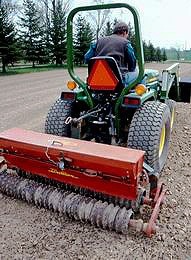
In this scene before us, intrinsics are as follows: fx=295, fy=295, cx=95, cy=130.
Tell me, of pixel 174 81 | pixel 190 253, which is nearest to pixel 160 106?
pixel 190 253

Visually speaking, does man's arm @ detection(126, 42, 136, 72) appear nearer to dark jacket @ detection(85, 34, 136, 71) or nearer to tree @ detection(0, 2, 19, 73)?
dark jacket @ detection(85, 34, 136, 71)

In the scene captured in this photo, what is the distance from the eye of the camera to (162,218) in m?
2.57

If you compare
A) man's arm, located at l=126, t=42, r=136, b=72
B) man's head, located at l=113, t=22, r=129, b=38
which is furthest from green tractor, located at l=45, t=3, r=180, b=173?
man's head, located at l=113, t=22, r=129, b=38

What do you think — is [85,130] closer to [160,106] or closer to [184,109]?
[160,106]

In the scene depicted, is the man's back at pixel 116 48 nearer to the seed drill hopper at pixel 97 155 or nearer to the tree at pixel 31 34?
the seed drill hopper at pixel 97 155

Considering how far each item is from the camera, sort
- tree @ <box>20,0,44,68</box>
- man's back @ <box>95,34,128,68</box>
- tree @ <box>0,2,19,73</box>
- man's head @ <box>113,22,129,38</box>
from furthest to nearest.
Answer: tree @ <box>20,0,44,68</box>
tree @ <box>0,2,19,73</box>
man's head @ <box>113,22,129,38</box>
man's back @ <box>95,34,128,68</box>

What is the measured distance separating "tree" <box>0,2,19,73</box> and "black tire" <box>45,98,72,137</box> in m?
14.9

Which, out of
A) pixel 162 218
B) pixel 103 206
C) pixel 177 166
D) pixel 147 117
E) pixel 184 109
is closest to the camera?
pixel 103 206

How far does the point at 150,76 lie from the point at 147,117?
1688 millimetres

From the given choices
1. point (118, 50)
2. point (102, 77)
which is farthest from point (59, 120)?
point (118, 50)

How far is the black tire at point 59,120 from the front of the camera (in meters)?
3.19

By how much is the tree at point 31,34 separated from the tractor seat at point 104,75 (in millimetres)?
18862

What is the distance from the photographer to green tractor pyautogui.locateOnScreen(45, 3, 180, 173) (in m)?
2.78

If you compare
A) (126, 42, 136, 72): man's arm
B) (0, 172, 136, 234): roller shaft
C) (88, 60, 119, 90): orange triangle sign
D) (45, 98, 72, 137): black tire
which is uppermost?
(126, 42, 136, 72): man's arm
